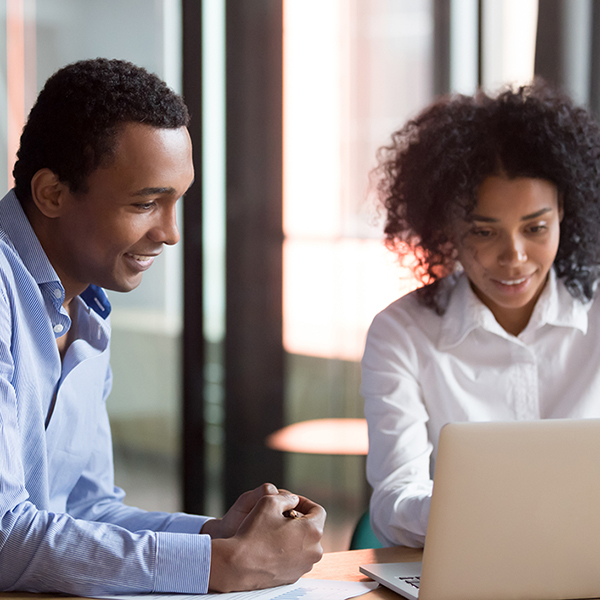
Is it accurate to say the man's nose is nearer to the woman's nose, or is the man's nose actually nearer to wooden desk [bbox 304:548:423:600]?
wooden desk [bbox 304:548:423:600]

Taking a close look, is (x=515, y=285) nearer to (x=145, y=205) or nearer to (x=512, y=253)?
(x=512, y=253)

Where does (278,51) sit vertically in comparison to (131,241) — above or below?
above

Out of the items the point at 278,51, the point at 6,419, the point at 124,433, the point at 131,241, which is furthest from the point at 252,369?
the point at 6,419

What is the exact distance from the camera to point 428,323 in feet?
5.88

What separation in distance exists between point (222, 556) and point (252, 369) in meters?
2.00

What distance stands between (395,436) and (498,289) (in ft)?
1.40

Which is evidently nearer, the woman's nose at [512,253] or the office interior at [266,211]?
the woman's nose at [512,253]

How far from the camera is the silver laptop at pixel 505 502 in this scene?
0.93m

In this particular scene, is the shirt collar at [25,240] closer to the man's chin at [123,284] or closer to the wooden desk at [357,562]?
the man's chin at [123,284]

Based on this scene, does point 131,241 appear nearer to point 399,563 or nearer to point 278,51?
point 399,563

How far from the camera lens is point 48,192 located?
1320 millimetres

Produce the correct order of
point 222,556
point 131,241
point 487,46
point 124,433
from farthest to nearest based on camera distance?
point 487,46
point 124,433
point 131,241
point 222,556

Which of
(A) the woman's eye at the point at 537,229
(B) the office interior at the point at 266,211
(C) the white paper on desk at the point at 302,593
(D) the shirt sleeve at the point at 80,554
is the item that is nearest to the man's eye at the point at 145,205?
(D) the shirt sleeve at the point at 80,554

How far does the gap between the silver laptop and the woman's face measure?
2.62ft
